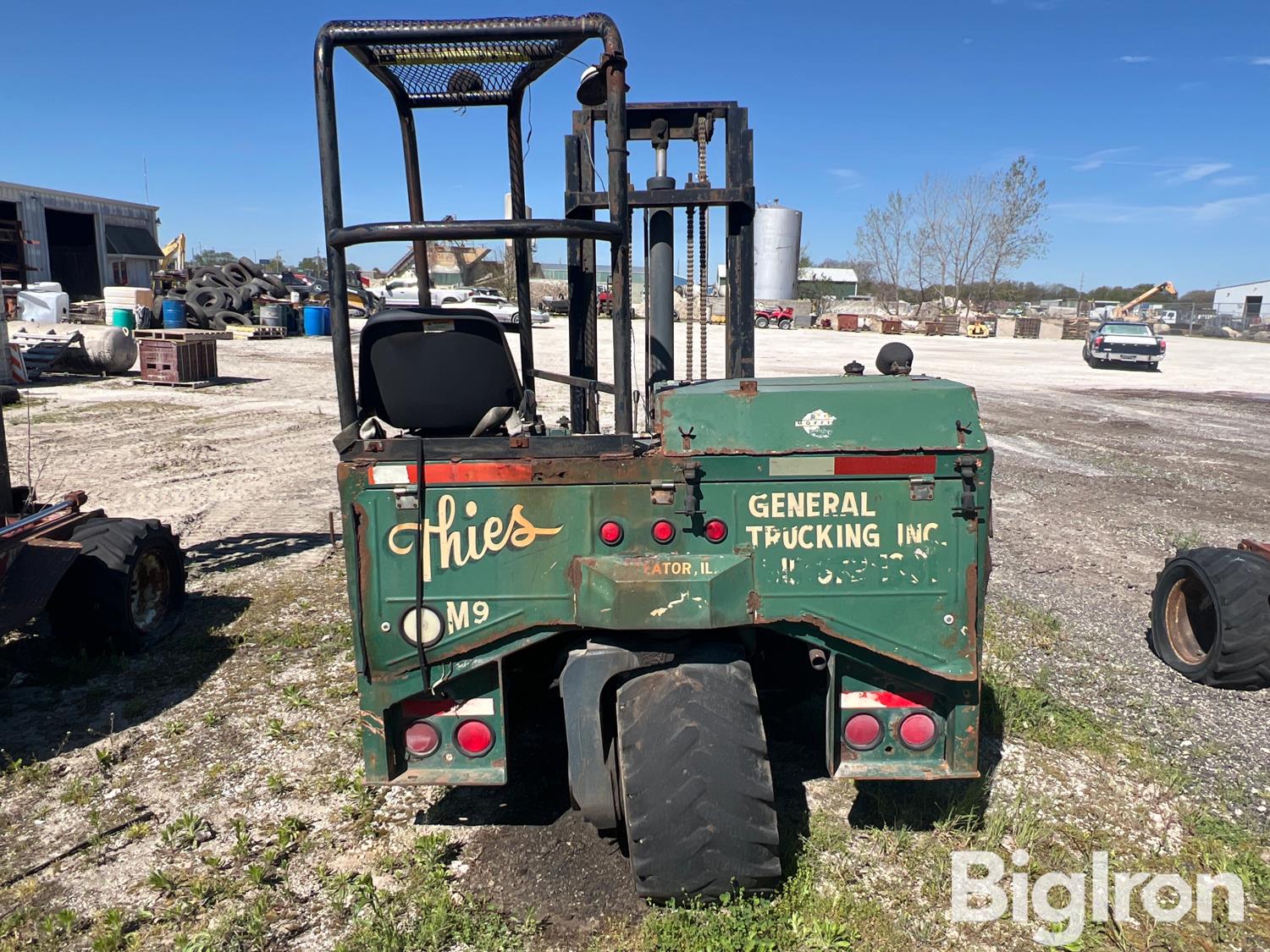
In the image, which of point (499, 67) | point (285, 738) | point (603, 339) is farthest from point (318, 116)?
point (603, 339)

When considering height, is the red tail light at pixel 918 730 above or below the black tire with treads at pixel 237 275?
below

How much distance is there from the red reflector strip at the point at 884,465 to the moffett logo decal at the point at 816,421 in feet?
0.38

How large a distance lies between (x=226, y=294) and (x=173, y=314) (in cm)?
463

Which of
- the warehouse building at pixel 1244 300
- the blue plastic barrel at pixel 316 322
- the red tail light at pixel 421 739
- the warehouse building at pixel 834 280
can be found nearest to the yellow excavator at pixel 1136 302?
the warehouse building at pixel 1244 300

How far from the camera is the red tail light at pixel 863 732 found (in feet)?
10.7

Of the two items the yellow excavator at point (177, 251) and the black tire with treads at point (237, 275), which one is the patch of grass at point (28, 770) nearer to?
the black tire with treads at point (237, 275)

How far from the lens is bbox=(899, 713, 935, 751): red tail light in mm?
3256

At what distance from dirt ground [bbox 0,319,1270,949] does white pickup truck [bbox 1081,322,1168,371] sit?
1719 centimetres

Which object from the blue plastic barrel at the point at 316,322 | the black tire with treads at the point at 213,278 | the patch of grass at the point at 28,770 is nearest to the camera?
the patch of grass at the point at 28,770

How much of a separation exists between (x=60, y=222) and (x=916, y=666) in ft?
163

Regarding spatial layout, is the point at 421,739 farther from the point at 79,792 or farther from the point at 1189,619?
the point at 1189,619

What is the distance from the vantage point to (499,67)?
390 cm

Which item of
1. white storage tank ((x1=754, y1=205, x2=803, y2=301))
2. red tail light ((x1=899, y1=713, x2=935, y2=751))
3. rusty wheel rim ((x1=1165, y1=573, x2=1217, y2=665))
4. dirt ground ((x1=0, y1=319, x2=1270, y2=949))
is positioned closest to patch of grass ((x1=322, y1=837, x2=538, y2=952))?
dirt ground ((x1=0, y1=319, x2=1270, y2=949))

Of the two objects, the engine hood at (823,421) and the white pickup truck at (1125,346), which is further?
the white pickup truck at (1125,346)
